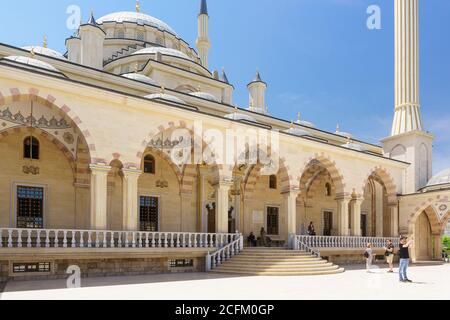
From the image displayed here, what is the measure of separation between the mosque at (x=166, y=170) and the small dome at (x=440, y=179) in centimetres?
7

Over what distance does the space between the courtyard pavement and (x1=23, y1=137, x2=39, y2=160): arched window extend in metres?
4.79

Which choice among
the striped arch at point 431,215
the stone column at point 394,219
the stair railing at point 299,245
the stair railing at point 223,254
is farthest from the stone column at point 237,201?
the striped arch at point 431,215

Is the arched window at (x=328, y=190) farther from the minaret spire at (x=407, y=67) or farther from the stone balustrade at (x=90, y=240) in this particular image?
the stone balustrade at (x=90, y=240)

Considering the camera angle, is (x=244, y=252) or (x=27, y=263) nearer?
(x=27, y=263)

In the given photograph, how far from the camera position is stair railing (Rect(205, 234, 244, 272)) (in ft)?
47.5

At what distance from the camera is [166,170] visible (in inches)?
680

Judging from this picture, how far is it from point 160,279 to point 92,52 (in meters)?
13.1

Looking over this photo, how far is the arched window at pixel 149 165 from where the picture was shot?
16.8m

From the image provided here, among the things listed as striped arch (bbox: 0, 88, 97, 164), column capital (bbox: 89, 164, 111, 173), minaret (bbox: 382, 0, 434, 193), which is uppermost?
minaret (bbox: 382, 0, 434, 193)

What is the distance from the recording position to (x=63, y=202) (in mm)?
14656

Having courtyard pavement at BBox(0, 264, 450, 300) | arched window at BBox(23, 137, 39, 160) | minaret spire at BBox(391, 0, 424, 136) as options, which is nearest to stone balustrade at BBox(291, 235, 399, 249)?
courtyard pavement at BBox(0, 264, 450, 300)

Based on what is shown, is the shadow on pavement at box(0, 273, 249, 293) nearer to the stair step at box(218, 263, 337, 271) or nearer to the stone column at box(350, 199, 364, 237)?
the stair step at box(218, 263, 337, 271)

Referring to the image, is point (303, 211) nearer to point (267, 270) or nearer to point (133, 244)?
point (267, 270)
